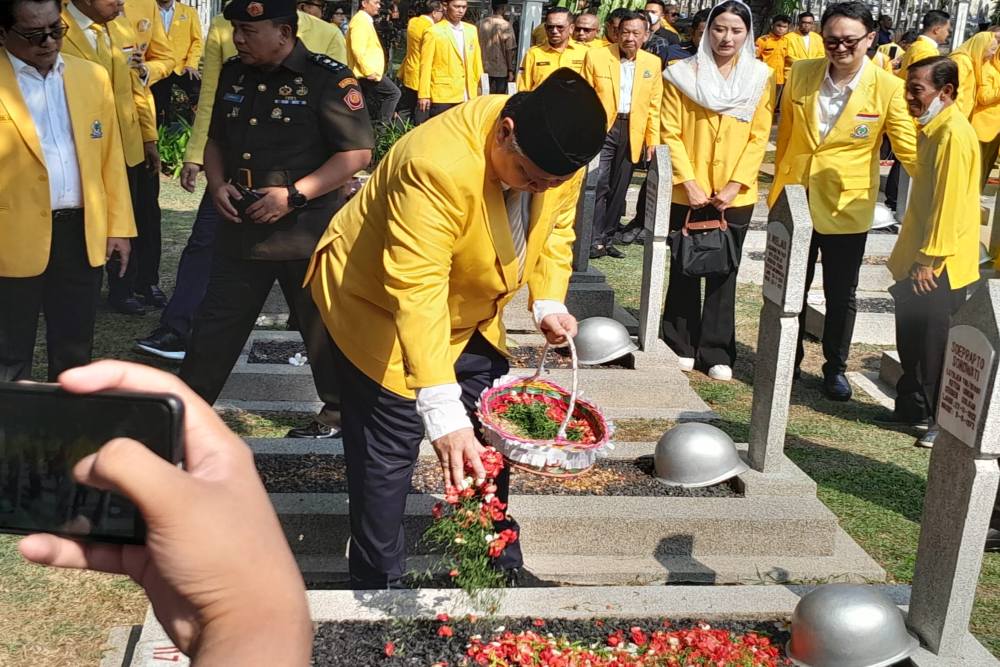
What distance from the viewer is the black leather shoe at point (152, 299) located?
27.7ft

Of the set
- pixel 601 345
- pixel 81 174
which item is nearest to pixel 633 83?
pixel 601 345

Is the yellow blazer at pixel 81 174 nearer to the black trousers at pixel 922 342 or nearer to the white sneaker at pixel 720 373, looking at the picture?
the white sneaker at pixel 720 373

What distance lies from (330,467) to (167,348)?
243 cm

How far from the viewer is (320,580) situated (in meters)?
4.80

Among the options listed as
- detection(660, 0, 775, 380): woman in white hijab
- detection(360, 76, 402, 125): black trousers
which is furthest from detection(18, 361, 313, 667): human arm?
detection(360, 76, 402, 125): black trousers

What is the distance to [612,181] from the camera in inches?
444

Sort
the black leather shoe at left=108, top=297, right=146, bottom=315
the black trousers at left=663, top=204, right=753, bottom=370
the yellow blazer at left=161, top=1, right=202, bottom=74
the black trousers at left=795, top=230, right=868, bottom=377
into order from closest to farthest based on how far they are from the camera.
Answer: the black trousers at left=795, top=230, right=868, bottom=377 < the black trousers at left=663, top=204, right=753, bottom=370 < the black leather shoe at left=108, top=297, right=146, bottom=315 < the yellow blazer at left=161, top=1, right=202, bottom=74

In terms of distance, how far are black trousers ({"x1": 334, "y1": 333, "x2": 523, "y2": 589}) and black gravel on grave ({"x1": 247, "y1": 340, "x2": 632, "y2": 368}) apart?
2955 mm

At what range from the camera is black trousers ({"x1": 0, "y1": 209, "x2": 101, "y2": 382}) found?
520 centimetres

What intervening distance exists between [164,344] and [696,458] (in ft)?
12.2

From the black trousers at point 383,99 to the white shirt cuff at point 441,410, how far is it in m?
11.9

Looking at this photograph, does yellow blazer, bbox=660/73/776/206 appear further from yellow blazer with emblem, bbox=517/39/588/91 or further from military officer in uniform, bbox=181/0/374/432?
yellow blazer with emblem, bbox=517/39/588/91

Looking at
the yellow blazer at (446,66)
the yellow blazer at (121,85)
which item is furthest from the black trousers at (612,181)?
the yellow blazer at (121,85)

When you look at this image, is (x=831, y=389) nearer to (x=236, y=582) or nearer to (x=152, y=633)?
(x=152, y=633)
